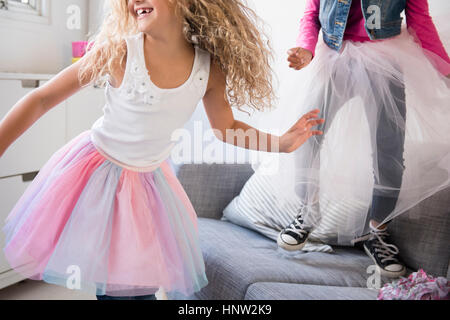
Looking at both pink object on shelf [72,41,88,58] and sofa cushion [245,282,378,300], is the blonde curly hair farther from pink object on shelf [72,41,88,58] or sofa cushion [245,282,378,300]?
pink object on shelf [72,41,88,58]

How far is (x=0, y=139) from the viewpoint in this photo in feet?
3.17

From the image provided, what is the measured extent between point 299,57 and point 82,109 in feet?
3.82

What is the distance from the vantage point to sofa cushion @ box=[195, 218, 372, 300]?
52.2 inches

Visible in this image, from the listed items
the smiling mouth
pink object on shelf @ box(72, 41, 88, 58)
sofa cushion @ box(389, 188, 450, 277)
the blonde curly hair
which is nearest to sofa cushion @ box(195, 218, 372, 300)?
sofa cushion @ box(389, 188, 450, 277)

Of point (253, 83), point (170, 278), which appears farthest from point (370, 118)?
point (170, 278)

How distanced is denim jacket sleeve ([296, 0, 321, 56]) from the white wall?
129 centimetres

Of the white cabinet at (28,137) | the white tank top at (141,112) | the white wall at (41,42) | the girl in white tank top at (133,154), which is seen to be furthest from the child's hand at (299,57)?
the white wall at (41,42)

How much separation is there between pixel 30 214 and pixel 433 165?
40.0 inches

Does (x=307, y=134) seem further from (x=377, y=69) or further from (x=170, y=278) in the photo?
(x=170, y=278)

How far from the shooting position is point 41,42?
2166mm

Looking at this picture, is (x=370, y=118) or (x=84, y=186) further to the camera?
(x=370, y=118)

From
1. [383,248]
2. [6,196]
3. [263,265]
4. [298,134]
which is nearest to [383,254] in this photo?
[383,248]

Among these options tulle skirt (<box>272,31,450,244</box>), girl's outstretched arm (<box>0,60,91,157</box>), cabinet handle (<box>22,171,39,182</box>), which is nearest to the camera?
girl's outstretched arm (<box>0,60,91,157</box>)

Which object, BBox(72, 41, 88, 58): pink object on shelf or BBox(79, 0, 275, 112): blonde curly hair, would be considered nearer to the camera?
BBox(79, 0, 275, 112): blonde curly hair
